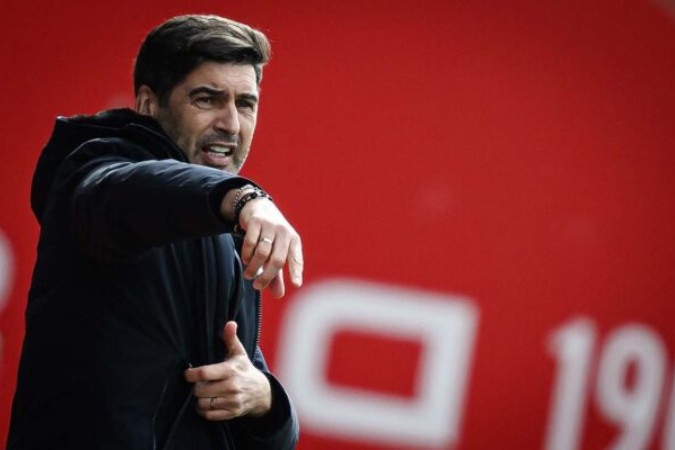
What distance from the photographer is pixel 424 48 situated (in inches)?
120

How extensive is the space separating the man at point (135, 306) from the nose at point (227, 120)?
0.17 m

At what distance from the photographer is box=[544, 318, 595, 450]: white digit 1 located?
10.4 ft

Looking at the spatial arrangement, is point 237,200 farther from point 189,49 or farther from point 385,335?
point 385,335

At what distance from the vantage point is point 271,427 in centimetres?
137

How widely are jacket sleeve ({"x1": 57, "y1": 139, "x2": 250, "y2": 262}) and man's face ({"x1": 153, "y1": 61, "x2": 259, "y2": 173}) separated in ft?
0.90

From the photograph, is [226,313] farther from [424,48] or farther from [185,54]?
[424,48]

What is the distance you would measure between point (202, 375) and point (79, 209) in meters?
0.22

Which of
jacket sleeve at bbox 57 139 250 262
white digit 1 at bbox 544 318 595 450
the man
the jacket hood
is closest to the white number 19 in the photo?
white digit 1 at bbox 544 318 595 450

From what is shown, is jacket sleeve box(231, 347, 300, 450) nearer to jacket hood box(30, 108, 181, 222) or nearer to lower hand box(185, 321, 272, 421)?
lower hand box(185, 321, 272, 421)

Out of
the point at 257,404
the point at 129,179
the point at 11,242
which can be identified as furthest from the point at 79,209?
the point at 11,242

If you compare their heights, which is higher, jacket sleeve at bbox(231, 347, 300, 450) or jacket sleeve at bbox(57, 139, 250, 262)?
jacket sleeve at bbox(57, 139, 250, 262)

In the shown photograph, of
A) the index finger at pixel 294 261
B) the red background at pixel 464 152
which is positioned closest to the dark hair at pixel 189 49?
the index finger at pixel 294 261

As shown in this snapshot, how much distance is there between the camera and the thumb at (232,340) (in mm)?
1268

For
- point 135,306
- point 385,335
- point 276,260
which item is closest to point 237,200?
point 276,260
